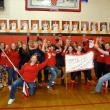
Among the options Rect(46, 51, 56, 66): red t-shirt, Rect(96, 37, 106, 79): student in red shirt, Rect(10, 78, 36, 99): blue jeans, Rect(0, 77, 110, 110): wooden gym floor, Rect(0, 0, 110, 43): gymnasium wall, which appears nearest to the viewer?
Rect(0, 77, 110, 110): wooden gym floor

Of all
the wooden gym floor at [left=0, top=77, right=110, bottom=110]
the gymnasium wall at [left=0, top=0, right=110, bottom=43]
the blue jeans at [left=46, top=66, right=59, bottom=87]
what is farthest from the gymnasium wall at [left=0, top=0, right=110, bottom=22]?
the wooden gym floor at [left=0, top=77, right=110, bottom=110]

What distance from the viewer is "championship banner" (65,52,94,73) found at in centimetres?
895

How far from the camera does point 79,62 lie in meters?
9.08

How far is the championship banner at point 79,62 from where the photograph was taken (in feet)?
29.3

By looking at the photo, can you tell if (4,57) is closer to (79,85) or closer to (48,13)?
(79,85)

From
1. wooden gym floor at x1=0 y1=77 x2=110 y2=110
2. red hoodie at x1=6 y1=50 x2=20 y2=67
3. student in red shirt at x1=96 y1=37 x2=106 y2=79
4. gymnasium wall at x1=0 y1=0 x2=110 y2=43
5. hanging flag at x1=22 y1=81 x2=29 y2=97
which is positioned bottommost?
wooden gym floor at x1=0 y1=77 x2=110 y2=110

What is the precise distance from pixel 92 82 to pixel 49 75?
1480 mm

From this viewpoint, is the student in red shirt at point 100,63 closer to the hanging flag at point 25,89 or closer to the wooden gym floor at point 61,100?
the wooden gym floor at point 61,100

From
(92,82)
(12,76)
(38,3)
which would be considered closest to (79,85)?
(92,82)

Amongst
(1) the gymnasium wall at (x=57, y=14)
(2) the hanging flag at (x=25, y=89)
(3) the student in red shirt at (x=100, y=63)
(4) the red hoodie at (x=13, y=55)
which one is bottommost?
(2) the hanging flag at (x=25, y=89)

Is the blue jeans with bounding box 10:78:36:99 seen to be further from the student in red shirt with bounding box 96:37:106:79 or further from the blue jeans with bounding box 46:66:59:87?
the student in red shirt with bounding box 96:37:106:79

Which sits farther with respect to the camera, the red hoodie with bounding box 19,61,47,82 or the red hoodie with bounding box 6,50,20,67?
the red hoodie with bounding box 6,50,20,67

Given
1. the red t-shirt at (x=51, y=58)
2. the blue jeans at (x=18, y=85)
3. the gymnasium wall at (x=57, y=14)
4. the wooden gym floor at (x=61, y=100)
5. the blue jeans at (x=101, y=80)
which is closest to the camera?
the wooden gym floor at (x=61, y=100)

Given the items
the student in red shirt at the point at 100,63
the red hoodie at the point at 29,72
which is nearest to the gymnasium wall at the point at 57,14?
the student in red shirt at the point at 100,63
